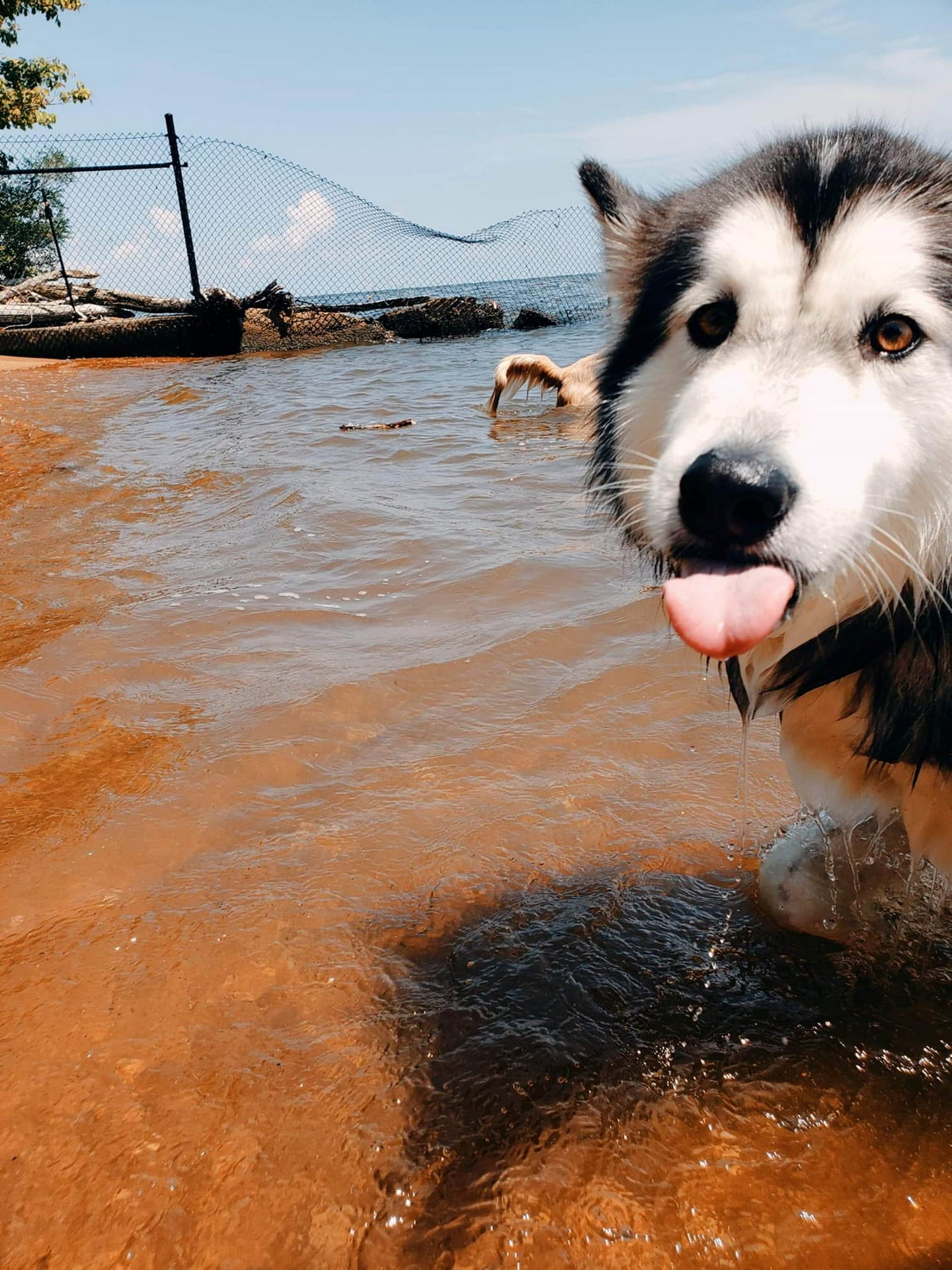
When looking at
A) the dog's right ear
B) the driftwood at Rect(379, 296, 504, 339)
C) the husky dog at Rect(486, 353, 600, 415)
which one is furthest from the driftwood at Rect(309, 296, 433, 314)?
the dog's right ear

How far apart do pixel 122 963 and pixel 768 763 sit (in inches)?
79.7

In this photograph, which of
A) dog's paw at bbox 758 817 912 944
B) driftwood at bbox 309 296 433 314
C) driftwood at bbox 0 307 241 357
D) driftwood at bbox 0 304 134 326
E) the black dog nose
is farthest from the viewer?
driftwood at bbox 309 296 433 314

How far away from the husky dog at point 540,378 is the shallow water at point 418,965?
16.8ft

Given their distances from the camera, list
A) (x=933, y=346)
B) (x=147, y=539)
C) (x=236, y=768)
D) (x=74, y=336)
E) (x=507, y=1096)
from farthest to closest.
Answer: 1. (x=74, y=336)
2. (x=147, y=539)
3. (x=236, y=768)
4. (x=507, y=1096)
5. (x=933, y=346)

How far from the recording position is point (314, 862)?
2.51 m

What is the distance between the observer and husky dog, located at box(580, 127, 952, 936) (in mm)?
1523

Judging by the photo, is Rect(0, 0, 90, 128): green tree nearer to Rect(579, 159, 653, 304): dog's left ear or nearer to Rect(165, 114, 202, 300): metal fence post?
Rect(165, 114, 202, 300): metal fence post

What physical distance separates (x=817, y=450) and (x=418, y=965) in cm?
144

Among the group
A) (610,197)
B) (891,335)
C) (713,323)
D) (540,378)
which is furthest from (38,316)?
(891,335)

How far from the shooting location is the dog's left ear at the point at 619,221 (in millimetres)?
2283

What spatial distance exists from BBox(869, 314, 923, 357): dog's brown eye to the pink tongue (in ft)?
1.47

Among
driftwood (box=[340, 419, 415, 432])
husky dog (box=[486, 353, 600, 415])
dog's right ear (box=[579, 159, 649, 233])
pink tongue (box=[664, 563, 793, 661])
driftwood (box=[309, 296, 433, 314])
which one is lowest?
driftwood (box=[340, 419, 415, 432])

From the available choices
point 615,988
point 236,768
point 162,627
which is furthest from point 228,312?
point 615,988

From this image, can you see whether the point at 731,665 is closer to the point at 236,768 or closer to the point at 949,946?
the point at 949,946
